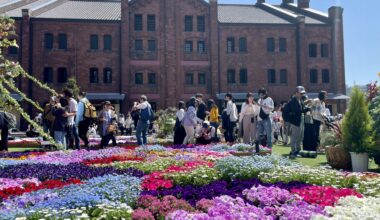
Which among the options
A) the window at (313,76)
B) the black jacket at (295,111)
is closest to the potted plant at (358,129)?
the black jacket at (295,111)

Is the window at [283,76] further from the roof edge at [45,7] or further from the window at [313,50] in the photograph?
the roof edge at [45,7]

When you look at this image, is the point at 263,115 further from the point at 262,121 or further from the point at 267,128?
the point at 267,128

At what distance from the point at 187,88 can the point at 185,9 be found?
8004 millimetres

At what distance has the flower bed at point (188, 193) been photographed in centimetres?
412

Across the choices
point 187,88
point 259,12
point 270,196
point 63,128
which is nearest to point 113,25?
point 187,88

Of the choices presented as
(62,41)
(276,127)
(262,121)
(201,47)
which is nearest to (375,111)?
(262,121)

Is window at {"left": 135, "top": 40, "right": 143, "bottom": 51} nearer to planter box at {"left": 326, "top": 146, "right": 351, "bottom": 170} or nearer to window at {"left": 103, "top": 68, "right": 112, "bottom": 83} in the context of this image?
window at {"left": 103, "top": 68, "right": 112, "bottom": 83}

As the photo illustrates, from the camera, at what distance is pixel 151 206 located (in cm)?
449

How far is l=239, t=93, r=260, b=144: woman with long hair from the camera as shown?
14188mm

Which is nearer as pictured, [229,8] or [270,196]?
[270,196]

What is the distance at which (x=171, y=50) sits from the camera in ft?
127

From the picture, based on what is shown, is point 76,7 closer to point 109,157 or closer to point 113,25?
point 113,25

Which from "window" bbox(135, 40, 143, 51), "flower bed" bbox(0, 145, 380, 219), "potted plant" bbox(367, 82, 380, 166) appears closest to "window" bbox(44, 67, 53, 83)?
"window" bbox(135, 40, 143, 51)

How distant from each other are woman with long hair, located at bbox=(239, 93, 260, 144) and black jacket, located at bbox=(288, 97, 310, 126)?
2.14m
